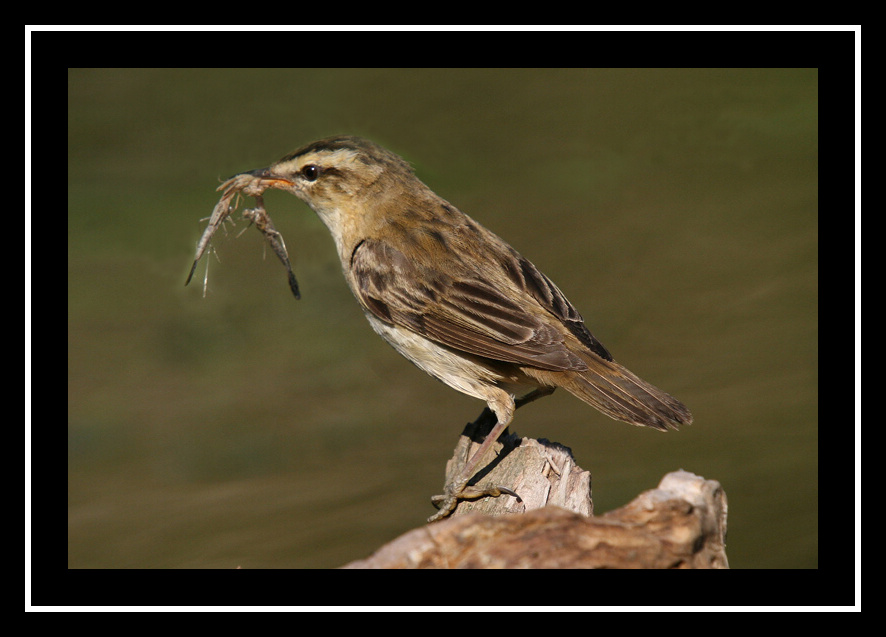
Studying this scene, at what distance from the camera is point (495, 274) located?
19.1 feet

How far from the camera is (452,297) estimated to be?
18.6ft

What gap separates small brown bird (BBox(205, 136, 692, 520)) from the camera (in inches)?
208

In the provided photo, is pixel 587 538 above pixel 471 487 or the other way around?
the other way around

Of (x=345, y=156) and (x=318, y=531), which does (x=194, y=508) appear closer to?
(x=318, y=531)

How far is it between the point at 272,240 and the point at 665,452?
4.65 m

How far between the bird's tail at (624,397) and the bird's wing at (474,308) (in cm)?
13

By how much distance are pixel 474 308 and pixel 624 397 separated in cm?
111

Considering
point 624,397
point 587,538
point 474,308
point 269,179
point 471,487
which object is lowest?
point 587,538

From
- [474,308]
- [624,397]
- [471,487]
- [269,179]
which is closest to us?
[624,397]

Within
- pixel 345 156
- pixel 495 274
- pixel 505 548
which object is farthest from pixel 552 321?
pixel 505 548

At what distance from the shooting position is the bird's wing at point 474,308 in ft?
17.5

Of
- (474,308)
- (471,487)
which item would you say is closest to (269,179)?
(474,308)

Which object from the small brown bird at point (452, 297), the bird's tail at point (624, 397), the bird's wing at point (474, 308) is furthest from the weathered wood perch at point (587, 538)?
the bird's wing at point (474, 308)

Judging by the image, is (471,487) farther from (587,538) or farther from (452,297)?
(587,538)
